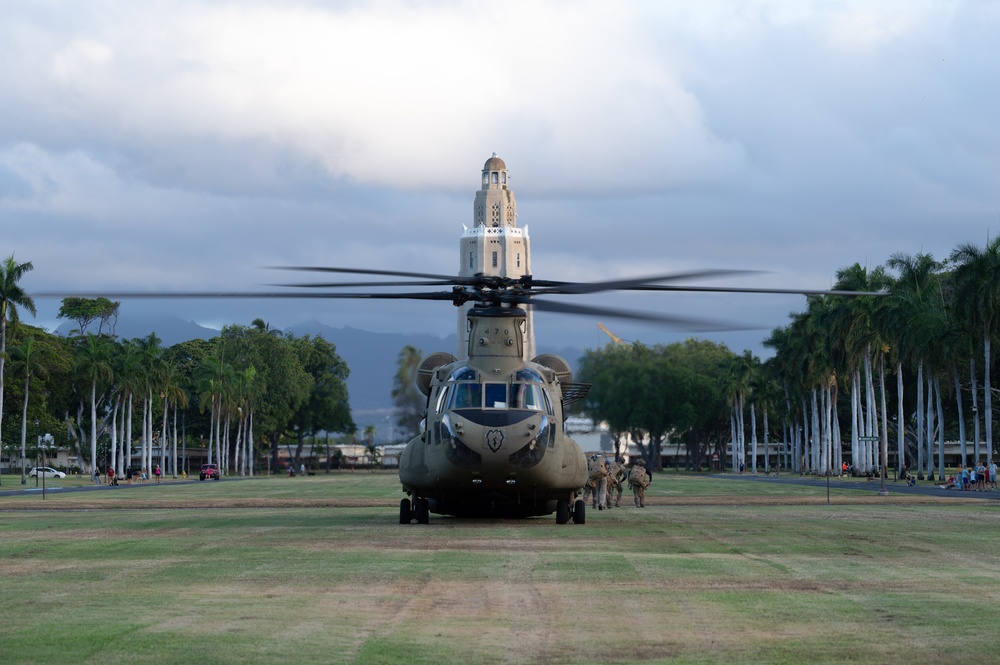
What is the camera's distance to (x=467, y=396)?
28328 millimetres

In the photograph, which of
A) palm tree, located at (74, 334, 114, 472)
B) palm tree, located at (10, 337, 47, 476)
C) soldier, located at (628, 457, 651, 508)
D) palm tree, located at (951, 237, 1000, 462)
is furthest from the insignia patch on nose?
palm tree, located at (74, 334, 114, 472)

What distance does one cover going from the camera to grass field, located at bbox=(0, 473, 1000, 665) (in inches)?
431

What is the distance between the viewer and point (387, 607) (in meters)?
13.8

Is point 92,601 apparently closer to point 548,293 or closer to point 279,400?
point 548,293

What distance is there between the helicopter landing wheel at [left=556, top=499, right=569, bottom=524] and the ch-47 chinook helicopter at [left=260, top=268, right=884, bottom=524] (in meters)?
0.02

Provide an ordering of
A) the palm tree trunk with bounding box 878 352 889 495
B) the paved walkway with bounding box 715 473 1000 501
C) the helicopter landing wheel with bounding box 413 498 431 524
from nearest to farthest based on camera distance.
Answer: the helicopter landing wheel with bounding box 413 498 431 524, the paved walkway with bounding box 715 473 1000 501, the palm tree trunk with bounding box 878 352 889 495

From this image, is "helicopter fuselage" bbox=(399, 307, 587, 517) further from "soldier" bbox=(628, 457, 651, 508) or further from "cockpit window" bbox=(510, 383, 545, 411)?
"soldier" bbox=(628, 457, 651, 508)

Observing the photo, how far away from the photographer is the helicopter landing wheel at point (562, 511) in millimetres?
30406

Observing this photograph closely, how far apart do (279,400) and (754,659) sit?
14788 centimetres

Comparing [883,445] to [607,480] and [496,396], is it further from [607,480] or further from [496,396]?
[496,396]

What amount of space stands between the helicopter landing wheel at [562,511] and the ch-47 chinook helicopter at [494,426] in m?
0.02

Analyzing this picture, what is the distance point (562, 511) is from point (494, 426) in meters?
3.98

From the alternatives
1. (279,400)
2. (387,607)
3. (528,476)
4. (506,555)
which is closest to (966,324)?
(528,476)

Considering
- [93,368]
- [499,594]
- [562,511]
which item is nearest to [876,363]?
[93,368]
